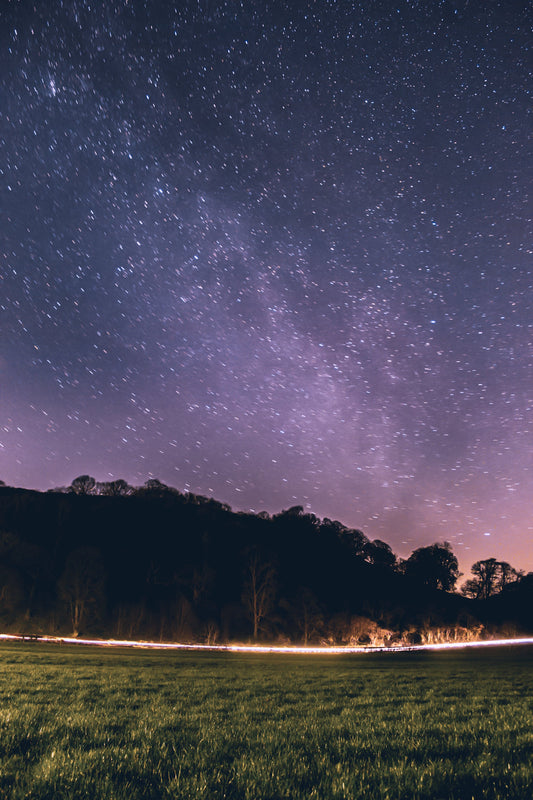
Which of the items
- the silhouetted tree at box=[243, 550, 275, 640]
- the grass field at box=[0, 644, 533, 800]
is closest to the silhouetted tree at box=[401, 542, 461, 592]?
the silhouetted tree at box=[243, 550, 275, 640]

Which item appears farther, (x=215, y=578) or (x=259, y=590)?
(x=215, y=578)

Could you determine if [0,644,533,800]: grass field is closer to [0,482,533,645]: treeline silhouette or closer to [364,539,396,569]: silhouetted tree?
[0,482,533,645]: treeline silhouette

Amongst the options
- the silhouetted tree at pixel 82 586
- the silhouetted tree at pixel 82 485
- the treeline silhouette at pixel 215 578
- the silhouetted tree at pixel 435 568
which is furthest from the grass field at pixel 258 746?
the silhouetted tree at pixel 435 568

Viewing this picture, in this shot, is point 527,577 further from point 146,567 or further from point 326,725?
point 326,725

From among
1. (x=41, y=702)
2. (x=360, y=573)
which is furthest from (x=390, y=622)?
(x=41, y=702)

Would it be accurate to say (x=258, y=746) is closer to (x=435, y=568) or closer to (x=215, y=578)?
(x=215, y=578)

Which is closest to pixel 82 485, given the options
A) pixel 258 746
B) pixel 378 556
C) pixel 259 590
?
pixel 259 590

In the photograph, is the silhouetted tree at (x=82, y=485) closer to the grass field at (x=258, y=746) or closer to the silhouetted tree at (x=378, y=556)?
the silhouetted tree at (x=378, y=556)

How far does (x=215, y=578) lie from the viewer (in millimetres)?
117688

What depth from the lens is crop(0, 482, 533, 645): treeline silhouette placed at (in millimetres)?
89375

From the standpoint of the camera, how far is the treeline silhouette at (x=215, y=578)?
293ft

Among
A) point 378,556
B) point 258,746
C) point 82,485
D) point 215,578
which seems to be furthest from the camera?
point 378,556

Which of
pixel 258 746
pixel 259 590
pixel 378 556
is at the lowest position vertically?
pixel 259 590

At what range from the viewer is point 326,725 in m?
9.03
